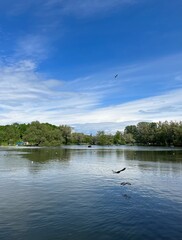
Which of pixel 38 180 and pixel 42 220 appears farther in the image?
pixel 38 180

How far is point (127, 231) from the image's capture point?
1908 centimetres

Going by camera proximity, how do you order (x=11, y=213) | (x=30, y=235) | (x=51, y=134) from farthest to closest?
1. (x=51, y=134)
2. (x=11, y=213)
3. (x=30, y=235)

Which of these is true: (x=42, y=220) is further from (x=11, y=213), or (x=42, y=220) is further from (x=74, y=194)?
(x=74, y=194)

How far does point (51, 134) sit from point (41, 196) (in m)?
169

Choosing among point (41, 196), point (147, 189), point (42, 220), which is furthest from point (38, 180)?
point (42, 220)

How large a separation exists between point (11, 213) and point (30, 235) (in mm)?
5217

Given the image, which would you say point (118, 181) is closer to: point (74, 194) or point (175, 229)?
point (74, 194)

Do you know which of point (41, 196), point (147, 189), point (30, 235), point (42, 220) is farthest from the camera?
point (147, 189)

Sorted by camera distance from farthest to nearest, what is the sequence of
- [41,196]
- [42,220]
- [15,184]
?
[15,184]
[41,196]
[42,220]

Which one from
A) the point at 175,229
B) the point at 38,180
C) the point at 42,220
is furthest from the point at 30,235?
the point at 38,180

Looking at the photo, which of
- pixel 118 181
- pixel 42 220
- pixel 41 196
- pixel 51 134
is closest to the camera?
pixel 42 220

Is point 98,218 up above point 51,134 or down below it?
below

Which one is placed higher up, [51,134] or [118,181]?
[51,134]

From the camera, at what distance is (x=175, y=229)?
63.9 feet
